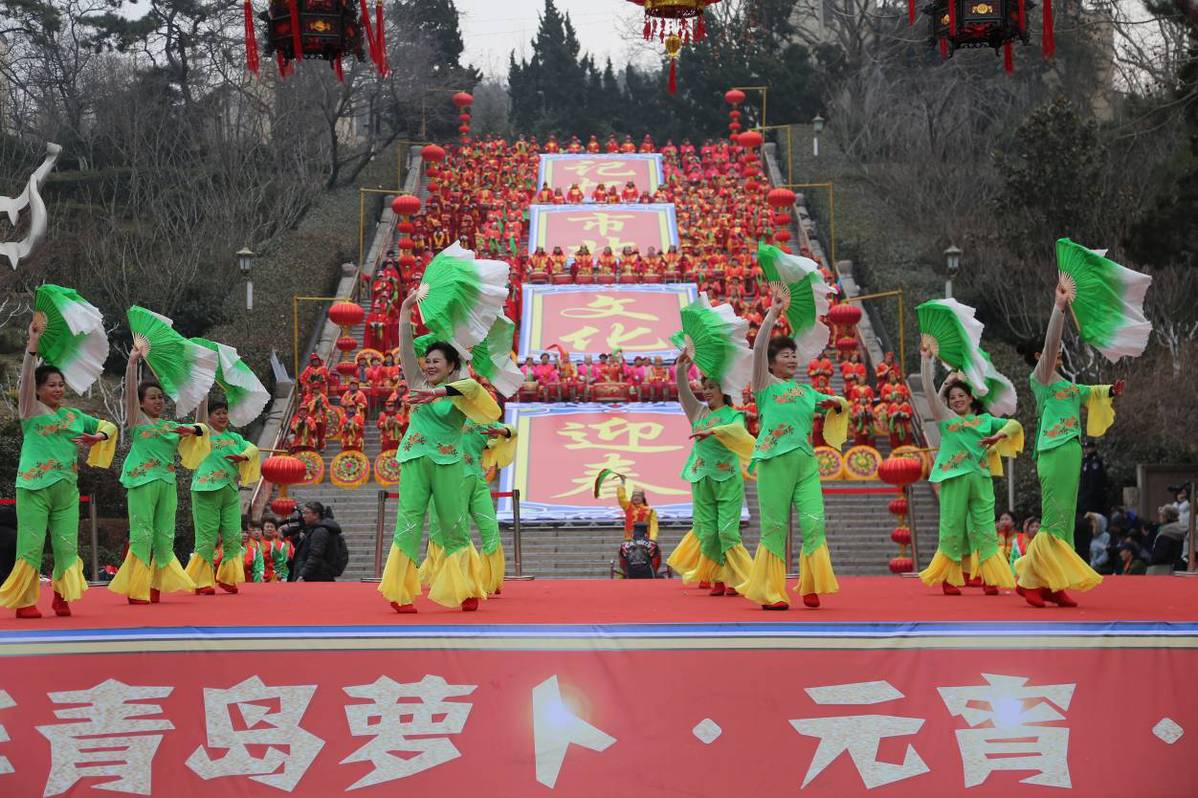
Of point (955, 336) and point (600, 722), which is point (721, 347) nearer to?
point (955, 336)

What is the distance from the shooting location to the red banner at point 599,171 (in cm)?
3494

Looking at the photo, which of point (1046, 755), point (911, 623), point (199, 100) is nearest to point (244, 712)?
point (911, 623)

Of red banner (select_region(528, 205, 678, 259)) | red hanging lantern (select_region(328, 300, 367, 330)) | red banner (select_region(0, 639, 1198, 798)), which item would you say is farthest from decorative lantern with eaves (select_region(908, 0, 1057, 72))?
red banner (select_region(528, 205, 678, 259))

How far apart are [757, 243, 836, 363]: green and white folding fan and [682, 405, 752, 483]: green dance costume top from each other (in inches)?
29.4

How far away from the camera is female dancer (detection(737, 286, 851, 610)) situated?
8.22m

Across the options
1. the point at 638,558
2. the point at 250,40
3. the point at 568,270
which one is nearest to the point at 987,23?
the point at 250,40

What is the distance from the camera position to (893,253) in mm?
28750

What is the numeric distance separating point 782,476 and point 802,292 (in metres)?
1.11

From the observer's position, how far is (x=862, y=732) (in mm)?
6488

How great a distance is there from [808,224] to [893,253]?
13.9 feet

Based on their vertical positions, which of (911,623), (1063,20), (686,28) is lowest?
(911,623)

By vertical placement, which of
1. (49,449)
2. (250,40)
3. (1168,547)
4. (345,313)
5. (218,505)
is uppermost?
(250,40)

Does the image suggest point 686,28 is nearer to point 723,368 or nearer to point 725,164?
point 723,368

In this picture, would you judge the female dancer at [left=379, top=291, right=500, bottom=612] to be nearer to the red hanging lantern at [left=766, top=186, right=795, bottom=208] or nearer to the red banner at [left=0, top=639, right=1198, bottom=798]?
the red banner at [left=0, top=639, right=1198, bottom=798]
